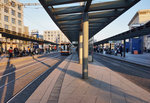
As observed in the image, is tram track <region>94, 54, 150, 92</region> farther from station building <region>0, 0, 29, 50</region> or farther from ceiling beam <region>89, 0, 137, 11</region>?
station building <region>0, 0, 29, 50</region>

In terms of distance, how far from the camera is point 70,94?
126 inches

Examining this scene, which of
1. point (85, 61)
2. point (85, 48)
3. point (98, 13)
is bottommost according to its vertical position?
point (85, 61)

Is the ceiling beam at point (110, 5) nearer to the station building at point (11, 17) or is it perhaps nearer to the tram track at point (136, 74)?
the tram track at point (136, 74)

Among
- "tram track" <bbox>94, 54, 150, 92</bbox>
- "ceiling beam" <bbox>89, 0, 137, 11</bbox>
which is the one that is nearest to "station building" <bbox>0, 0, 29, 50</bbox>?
"ceiling beam" <bbox>89, 0, 137, 11</bbox>

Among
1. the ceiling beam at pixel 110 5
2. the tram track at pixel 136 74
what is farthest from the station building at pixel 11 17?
the tram track at pixel 136 74

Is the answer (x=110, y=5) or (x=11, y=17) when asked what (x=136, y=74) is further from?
(x=11, y=17)

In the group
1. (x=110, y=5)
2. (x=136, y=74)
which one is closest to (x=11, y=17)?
(x=110, y=5)

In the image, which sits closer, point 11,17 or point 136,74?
point 136,74

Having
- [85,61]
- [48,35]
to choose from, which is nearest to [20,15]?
[85,61]

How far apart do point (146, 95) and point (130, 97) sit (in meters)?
0.72

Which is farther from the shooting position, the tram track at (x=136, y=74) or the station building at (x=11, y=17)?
the station building at (x=11, y=17)

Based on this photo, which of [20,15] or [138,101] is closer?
[138,101]

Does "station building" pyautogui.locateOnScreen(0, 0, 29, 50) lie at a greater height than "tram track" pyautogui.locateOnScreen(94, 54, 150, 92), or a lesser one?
greater

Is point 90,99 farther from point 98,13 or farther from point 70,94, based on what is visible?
point 98,13
